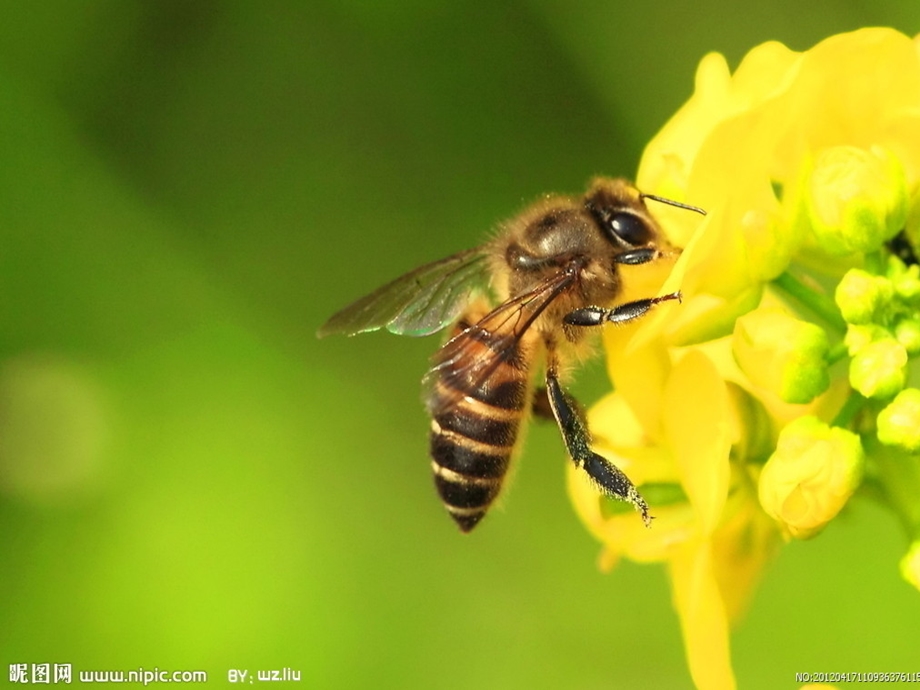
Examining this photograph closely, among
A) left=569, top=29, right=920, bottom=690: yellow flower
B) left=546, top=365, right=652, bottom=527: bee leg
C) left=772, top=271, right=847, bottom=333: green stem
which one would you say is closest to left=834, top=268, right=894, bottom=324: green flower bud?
left=569, top=29, right=920, bottom=690: yellow flower

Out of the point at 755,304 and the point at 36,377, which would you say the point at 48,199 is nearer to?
the point at 36,377

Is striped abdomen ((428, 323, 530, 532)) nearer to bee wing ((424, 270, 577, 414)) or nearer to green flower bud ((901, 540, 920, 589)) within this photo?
bee wing ((424, 270, 577, 414))

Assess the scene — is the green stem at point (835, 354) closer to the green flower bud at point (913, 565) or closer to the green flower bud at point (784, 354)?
the green flower bud at point (784, 354)

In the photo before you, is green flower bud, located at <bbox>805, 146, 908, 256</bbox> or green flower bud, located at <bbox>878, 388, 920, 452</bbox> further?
green flower bud, located at <bbox>805, 146, 908, 256</bbox>

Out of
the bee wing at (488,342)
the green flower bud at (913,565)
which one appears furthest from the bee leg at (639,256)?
the green flower bud at (913,565)

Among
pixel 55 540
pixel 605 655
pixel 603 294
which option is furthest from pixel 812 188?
pixel 55 540
